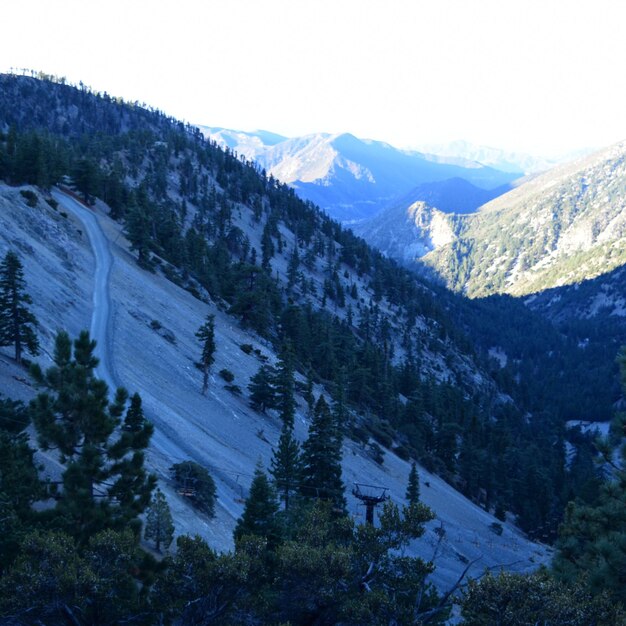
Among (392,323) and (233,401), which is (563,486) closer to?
(233,401)

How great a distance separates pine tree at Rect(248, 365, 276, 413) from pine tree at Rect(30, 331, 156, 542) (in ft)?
140

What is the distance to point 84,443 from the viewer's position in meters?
17.8

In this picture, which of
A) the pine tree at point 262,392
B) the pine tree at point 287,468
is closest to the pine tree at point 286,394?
the pine tree at point 262,392

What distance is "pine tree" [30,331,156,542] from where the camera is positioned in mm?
16922

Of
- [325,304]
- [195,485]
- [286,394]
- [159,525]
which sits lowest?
[325,304]

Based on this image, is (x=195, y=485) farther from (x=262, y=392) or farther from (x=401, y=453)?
(x=401, y=453)

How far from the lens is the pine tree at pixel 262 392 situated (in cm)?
6134

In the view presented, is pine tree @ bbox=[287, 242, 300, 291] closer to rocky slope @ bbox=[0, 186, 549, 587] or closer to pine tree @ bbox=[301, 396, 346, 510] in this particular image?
rocky slope @ bbox=[0, 186, 549, 587]

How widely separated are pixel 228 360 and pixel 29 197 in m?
33.0

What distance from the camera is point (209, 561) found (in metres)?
15.3

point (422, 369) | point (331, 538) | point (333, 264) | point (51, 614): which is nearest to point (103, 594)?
point (51, 614)

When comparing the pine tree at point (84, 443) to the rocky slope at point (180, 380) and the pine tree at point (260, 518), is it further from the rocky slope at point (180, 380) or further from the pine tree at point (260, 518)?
the rocky slope at point (180, 380)

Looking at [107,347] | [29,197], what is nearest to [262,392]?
[107,347]

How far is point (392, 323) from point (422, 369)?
23.9m
